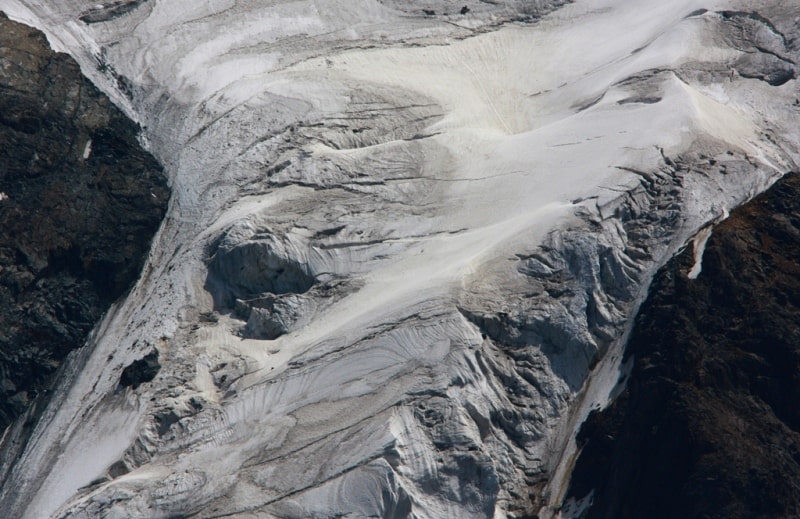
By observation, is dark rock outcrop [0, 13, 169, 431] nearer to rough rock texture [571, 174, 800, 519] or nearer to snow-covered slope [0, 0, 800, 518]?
snow-covered slope [0, 0, 800, 518]

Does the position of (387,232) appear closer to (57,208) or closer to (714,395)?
(57,208)

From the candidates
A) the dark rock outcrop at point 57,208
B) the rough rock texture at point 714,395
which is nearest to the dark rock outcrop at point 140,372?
the dark rock outcrop at point 57,208

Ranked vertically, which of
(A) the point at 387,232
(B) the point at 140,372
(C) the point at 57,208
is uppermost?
(A) the point at 387,232

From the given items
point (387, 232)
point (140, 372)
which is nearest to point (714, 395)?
point (387, 232)

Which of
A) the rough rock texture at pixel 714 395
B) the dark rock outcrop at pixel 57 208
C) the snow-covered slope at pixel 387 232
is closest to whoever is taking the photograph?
the rough rock texture at pixel 714 395

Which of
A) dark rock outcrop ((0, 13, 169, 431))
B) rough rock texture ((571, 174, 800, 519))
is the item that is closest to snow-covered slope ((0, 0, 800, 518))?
dark rock outcrop ((0, 13, 169, 431))

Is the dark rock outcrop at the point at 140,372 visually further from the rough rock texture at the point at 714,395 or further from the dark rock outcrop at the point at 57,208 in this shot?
the rough rock texture at the point at 714,395
